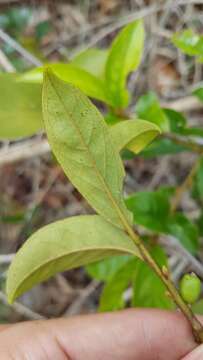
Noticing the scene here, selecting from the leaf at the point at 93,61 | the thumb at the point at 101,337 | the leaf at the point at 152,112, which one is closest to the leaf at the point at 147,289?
the thumb at the point at 101,337

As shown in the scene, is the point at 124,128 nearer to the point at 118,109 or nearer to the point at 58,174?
the point at 118,109

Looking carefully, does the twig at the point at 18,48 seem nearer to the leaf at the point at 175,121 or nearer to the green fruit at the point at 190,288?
the leaf at the point at 175,121

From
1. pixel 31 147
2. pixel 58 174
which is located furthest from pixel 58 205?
pixel 31 147

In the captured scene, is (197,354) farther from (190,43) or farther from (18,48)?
(18,48)

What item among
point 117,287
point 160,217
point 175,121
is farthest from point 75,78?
point 117,287

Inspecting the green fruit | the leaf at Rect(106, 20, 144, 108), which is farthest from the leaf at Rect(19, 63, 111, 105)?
the green fruit

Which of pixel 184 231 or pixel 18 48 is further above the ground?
pixel 18 48
